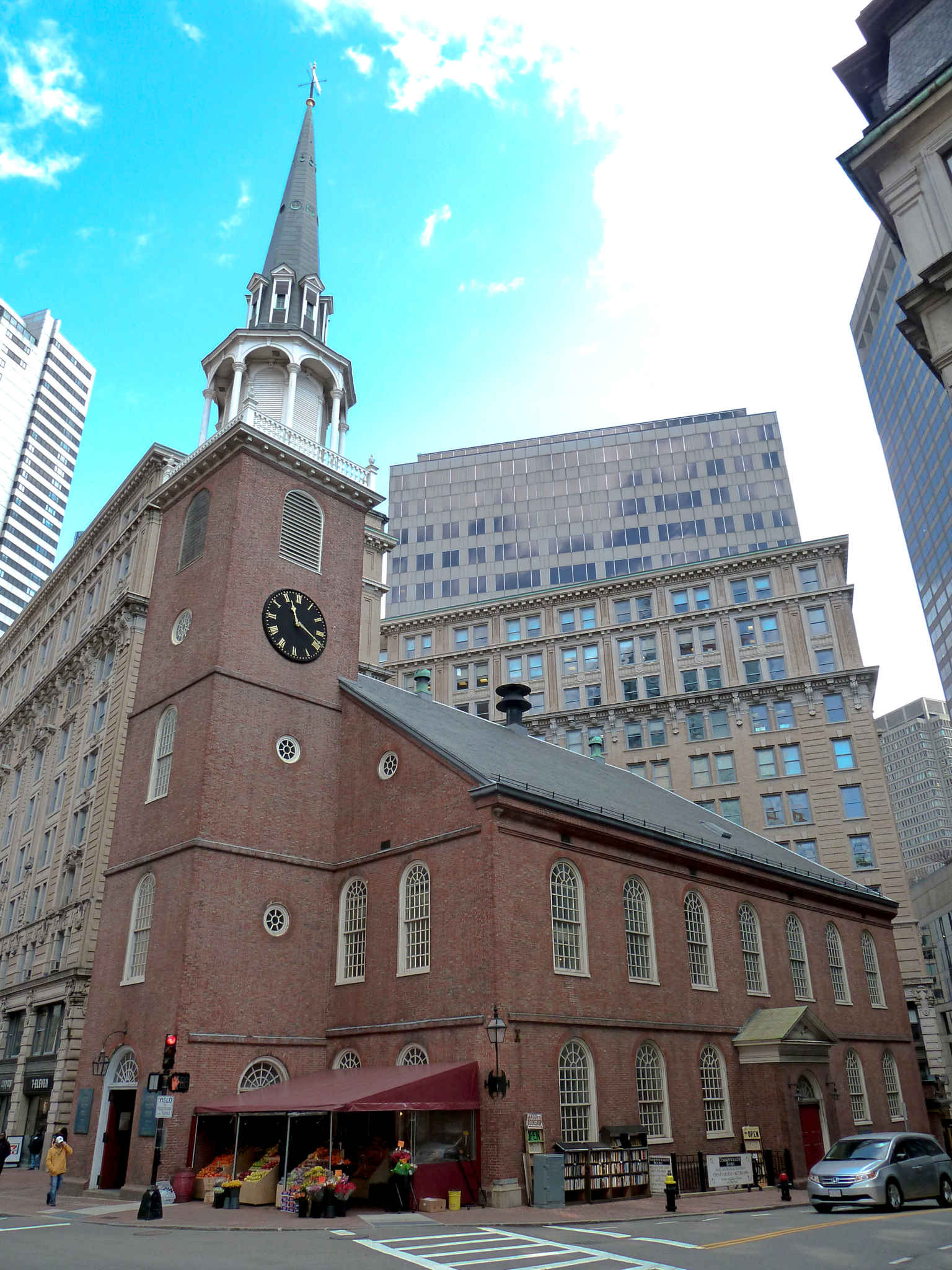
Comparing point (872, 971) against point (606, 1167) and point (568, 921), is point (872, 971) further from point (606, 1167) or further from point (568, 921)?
point (606, 1167)

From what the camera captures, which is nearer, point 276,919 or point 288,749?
point 276,919

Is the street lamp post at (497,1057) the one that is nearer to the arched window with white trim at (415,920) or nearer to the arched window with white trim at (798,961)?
the arched window with white trim at (415,920)

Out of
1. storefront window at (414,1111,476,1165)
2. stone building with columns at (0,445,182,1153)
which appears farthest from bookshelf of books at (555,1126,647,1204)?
stone building with columns at (0,445,182,1153)

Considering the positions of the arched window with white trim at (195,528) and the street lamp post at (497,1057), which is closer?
the street lamp post at (497,1057)

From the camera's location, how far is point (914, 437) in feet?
373

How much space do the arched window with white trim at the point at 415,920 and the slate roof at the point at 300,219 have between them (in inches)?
969

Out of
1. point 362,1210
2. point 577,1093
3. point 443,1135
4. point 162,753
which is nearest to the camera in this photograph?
point 362,1210

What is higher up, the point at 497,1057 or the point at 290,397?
the point at 290,397

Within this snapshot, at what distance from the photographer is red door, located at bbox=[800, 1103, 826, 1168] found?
2923 cm

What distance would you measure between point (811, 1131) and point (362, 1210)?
15987mm

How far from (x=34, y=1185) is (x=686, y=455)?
79.7 meters

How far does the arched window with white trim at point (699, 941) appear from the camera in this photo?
3047 centimetres

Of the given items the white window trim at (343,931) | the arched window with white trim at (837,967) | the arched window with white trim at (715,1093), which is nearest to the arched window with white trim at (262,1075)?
the white window trim at (343,931)

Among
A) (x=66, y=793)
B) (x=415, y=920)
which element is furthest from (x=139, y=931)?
(x=66, y=793)
